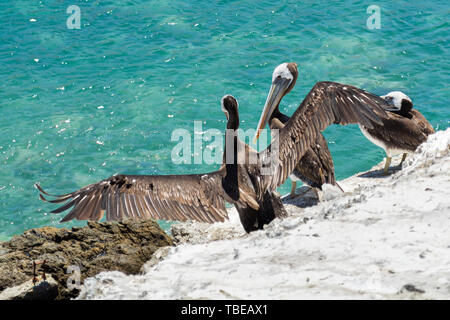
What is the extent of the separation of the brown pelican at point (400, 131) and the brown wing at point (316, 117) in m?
1.31

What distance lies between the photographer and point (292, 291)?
11.8 ft

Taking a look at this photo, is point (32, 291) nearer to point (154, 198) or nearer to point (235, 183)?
point (154, 198)

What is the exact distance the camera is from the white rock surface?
3.56 meters

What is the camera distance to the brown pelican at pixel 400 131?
23.8 feet

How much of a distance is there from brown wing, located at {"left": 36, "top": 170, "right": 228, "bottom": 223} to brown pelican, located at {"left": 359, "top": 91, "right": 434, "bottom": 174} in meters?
2.64

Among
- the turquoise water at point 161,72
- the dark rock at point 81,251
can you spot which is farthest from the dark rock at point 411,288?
the turquoise water at point 161,72

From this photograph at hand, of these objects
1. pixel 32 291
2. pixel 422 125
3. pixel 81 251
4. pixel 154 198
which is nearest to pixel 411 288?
pixel 154 198

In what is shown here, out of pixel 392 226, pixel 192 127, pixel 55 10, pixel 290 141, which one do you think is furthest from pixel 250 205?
pixel 55 10

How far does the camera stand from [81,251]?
17.8 feet

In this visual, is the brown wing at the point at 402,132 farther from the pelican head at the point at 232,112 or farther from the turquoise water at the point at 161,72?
the turquoise water at the point at 161,72

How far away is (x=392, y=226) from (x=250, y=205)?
5.42 ft

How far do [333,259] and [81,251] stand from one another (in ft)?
8.42

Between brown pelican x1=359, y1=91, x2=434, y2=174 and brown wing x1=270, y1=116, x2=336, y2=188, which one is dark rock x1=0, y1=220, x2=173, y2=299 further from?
brown pelican x1=359, y1=91, x2=434, y2=174

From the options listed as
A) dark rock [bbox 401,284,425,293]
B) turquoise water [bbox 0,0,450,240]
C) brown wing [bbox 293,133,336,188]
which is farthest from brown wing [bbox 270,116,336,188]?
dark rock [bbox 401,284,425,293]
